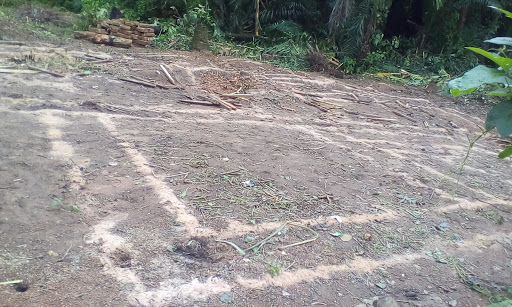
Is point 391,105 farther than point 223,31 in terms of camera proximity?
No

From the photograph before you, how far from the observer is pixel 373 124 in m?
6.86

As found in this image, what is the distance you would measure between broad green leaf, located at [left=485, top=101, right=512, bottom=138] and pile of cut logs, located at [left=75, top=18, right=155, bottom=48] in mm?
8523

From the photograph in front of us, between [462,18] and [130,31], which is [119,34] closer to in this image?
[130,31]

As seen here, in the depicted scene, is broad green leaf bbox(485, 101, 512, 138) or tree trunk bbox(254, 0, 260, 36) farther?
tree trunk bbox(254, 0, 260, 36)

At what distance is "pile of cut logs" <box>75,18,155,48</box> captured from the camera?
9117 mm

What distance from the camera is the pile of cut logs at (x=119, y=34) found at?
912 centimetres

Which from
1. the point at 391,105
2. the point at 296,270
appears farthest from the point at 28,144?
the point at 391,105

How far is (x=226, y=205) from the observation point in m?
3.56

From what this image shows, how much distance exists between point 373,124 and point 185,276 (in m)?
4.88

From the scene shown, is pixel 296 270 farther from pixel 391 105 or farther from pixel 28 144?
pixel 391 105

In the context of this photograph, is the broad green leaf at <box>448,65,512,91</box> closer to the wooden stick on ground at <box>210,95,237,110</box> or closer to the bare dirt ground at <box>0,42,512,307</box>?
the bare dirt ground at <box>0,42,512,307</box>

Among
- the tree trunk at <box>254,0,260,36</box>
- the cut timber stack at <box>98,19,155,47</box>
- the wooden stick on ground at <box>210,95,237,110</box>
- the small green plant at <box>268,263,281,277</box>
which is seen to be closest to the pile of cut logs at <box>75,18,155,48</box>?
the cut timber stack at <box>98,19,155,47</box>

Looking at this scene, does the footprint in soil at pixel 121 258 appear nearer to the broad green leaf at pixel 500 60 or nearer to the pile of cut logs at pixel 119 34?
→ the broad green leaf at pixel 500 60

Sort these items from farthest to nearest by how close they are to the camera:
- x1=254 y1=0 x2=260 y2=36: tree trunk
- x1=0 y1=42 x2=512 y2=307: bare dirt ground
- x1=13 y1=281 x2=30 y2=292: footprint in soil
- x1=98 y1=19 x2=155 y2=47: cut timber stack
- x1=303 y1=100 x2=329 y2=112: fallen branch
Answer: x1=254 y1=0 x2=260 y2=36: tree trunk < x1=98 y1=19 x2=155 y2=47: cut timber stack < x1=303 y1=100 x2=329 y2=112: fallen branch < x1=0 y1=42 x2=512 y2=307: bare dirt ground < x1=13 y1=281 x2=30 y2=292: footprint in soil
